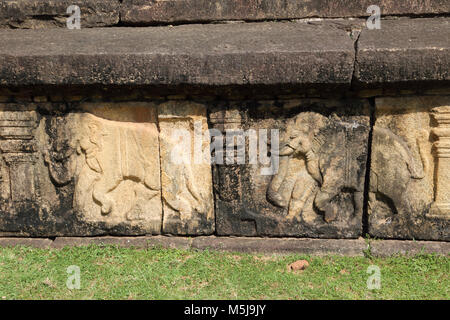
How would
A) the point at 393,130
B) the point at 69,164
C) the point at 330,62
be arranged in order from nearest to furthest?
the point at 330,62
the point at 393,130
the point at 69,164

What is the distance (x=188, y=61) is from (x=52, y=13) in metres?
1.36

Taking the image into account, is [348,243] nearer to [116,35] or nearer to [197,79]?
[197,79]

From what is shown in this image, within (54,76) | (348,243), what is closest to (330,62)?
(348,243)

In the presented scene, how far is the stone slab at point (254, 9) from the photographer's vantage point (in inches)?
133

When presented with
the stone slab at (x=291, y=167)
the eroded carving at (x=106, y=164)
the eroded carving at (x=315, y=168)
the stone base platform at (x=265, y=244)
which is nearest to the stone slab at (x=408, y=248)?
the stone base platform at (x=265, y=244)

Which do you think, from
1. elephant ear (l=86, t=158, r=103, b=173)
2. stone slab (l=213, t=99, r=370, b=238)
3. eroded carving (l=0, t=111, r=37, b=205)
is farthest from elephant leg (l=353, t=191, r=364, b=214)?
eroded carving (l=0, t=111, r=37, b=205)

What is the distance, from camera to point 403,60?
2.84m

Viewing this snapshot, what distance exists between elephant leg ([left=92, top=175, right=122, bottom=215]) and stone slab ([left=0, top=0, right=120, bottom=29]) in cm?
121

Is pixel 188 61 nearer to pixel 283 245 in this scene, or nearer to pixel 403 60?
pixel 403 60

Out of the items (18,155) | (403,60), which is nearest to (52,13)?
(18,155)

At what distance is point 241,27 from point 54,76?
135 cm

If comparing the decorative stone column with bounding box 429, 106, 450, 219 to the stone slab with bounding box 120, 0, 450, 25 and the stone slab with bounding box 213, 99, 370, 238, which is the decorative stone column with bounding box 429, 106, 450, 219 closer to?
the stone slab with bounding box 213, 99, 370, 238

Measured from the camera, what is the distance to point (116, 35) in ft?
10.8

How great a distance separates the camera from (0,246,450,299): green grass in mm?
2867
